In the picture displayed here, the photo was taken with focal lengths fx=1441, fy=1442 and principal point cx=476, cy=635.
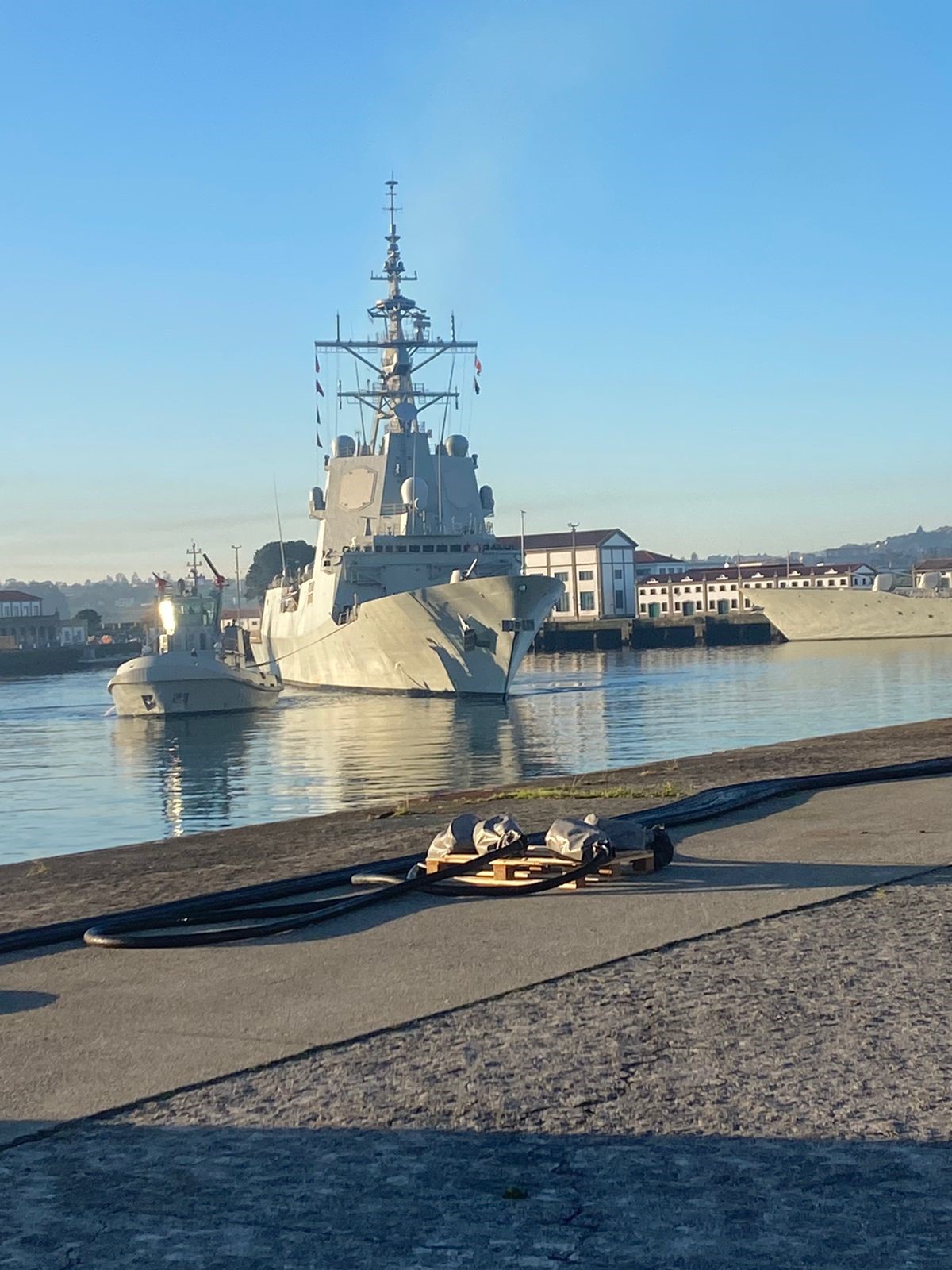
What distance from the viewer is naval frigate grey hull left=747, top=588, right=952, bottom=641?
8925 cm

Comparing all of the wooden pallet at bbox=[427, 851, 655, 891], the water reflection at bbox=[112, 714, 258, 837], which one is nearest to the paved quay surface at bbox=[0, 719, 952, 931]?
the wooden pallet at bbox=[427, 851, 655, 891]

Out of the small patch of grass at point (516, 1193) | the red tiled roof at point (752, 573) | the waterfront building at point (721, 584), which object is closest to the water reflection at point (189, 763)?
the small patch of grass at point (516, 1193)

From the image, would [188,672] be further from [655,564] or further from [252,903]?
[655,564]

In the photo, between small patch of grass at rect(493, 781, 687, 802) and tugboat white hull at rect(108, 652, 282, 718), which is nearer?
small patch of grass at rect(493, 781, 687, 802)

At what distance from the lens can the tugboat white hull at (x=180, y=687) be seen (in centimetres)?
4022

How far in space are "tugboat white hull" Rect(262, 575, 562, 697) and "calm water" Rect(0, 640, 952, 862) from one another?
96cm

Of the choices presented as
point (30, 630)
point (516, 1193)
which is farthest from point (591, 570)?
point (516, 1193)

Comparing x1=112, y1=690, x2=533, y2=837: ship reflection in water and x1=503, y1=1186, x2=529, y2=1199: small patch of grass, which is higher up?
x1=503, y1=1186, x2=529, y2=1199: small patch of grass

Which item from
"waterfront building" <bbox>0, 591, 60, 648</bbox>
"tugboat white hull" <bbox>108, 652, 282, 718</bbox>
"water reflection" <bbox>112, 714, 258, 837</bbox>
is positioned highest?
"waterfront building" <bbox>0, 591, 60, 648</bbox>

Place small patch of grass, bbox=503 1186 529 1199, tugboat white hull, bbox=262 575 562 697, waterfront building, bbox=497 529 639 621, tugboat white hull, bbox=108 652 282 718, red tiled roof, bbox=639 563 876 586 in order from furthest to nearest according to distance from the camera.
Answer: red tiled roof, bbox=639 563 876 586 < waterfront building, bbox=497 529 639 621 < tugboat white hull, bbox=262 575 562 697 < tugboat white hull, bbox=108 652 282 718 < small patch of grass, bbox=503 1186 529 1199

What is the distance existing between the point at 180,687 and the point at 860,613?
197 feet

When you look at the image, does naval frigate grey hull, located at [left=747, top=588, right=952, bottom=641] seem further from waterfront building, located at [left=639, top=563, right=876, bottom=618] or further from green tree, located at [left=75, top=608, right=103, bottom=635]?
green tree, located at [left=75, top=608, right=103, bottom=635]

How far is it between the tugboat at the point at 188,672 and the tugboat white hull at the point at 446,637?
3807mm

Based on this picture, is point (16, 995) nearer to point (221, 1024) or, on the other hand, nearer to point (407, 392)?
point (221, 1024)
